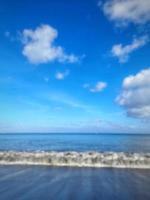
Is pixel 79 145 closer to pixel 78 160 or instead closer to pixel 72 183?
pixel 78 160

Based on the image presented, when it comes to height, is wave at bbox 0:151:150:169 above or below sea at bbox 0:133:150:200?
above

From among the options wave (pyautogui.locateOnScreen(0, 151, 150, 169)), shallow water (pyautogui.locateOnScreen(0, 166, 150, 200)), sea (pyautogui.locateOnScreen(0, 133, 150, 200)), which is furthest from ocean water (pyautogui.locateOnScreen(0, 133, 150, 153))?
shallow water (pyautogui.locateOnScreen(0, 166, 150, 200))

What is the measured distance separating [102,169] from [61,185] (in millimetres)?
5309

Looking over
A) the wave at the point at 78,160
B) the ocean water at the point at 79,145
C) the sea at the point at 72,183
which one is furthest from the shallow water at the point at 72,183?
the ocean water at the point at 79,145

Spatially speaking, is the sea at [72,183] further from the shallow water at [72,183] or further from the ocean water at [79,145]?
the ocean water at [79,145]

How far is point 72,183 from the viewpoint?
13.0 metres

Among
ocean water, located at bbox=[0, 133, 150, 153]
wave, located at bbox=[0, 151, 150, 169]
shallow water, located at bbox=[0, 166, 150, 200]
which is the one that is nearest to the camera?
shallow water, located at bbox=[0, 166, 150, 200]

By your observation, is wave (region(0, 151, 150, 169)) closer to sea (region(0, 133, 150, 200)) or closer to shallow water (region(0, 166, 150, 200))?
sea (region(0, 133, 150, 200))

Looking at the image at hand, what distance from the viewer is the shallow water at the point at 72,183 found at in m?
10.8

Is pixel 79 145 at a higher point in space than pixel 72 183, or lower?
higher

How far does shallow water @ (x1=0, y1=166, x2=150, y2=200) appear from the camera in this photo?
10.8 metres

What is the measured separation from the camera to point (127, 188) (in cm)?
1203

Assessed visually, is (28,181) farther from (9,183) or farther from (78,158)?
(78,158)

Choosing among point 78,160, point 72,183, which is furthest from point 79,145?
point 72,183
